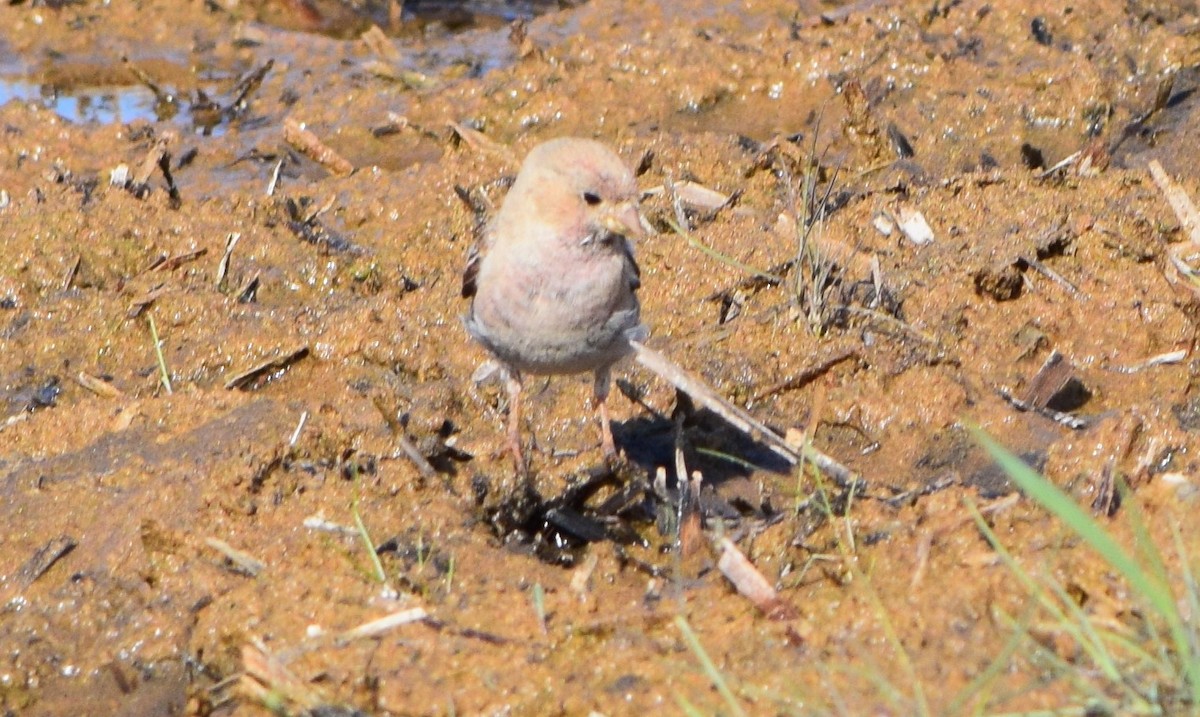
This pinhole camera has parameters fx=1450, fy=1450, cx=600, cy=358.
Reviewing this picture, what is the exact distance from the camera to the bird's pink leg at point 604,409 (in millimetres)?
5574

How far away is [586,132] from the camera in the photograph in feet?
30.1

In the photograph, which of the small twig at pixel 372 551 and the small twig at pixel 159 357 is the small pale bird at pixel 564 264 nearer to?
the small twig at pixel 372 551

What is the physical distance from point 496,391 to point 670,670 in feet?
7.96

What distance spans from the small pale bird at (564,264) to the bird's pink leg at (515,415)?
0.06 meters

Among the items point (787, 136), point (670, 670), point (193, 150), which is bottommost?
point (193, 150)

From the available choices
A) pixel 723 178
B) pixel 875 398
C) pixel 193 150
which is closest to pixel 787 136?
pixel 723 178

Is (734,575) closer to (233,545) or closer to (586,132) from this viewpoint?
(233,545)

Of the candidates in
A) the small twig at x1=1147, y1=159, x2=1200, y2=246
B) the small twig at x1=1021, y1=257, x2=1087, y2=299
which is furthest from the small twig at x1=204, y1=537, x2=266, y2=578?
the small twig at x1=1147, y1=159, x2=1200, y2=246

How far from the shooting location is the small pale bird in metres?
5.20

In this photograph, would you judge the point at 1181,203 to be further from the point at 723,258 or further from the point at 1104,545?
the point at 1104,545

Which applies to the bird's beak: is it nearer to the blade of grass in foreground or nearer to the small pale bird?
the small pale bird

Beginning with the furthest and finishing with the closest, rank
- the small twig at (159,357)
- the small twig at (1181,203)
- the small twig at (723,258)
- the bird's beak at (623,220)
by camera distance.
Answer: the small twig at (1181,203) < the small twig at (159,357) < the small twig at (723,258) < the bird's beak at (623,220)

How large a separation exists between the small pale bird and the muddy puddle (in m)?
0.50

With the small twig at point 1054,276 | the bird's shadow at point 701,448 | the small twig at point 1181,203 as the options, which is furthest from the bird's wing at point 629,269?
the small twig at point 1181,203
